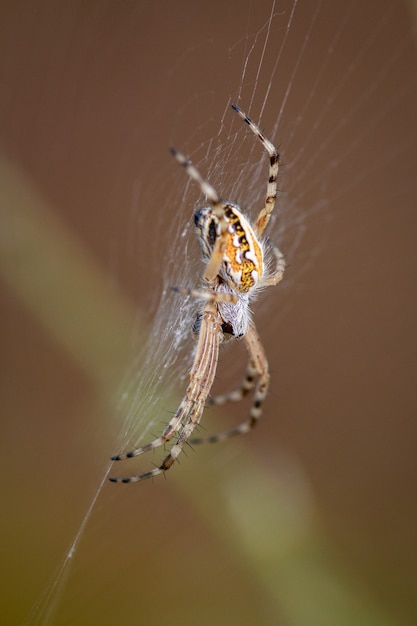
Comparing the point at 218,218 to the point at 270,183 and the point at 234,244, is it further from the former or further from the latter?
the point at 270,183

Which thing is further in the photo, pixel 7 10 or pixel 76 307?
pixel 7 10

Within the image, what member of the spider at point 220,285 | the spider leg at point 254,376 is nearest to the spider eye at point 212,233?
the spider at point 220,285

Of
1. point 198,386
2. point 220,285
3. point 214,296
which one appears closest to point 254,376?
point 198,386

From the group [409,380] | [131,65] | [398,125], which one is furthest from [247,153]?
[409,380]

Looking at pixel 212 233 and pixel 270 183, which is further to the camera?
pixel 270 183

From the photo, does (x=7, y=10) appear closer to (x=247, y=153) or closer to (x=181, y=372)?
(x=247, y=153)

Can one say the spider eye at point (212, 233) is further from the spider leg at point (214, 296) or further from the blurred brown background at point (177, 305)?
the blurred brown background at point (177, 305)

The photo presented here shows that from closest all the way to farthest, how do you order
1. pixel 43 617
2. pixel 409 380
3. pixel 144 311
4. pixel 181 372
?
pixel 43 617, pixel 181 372, pixel 144 311, pixel 409 380
